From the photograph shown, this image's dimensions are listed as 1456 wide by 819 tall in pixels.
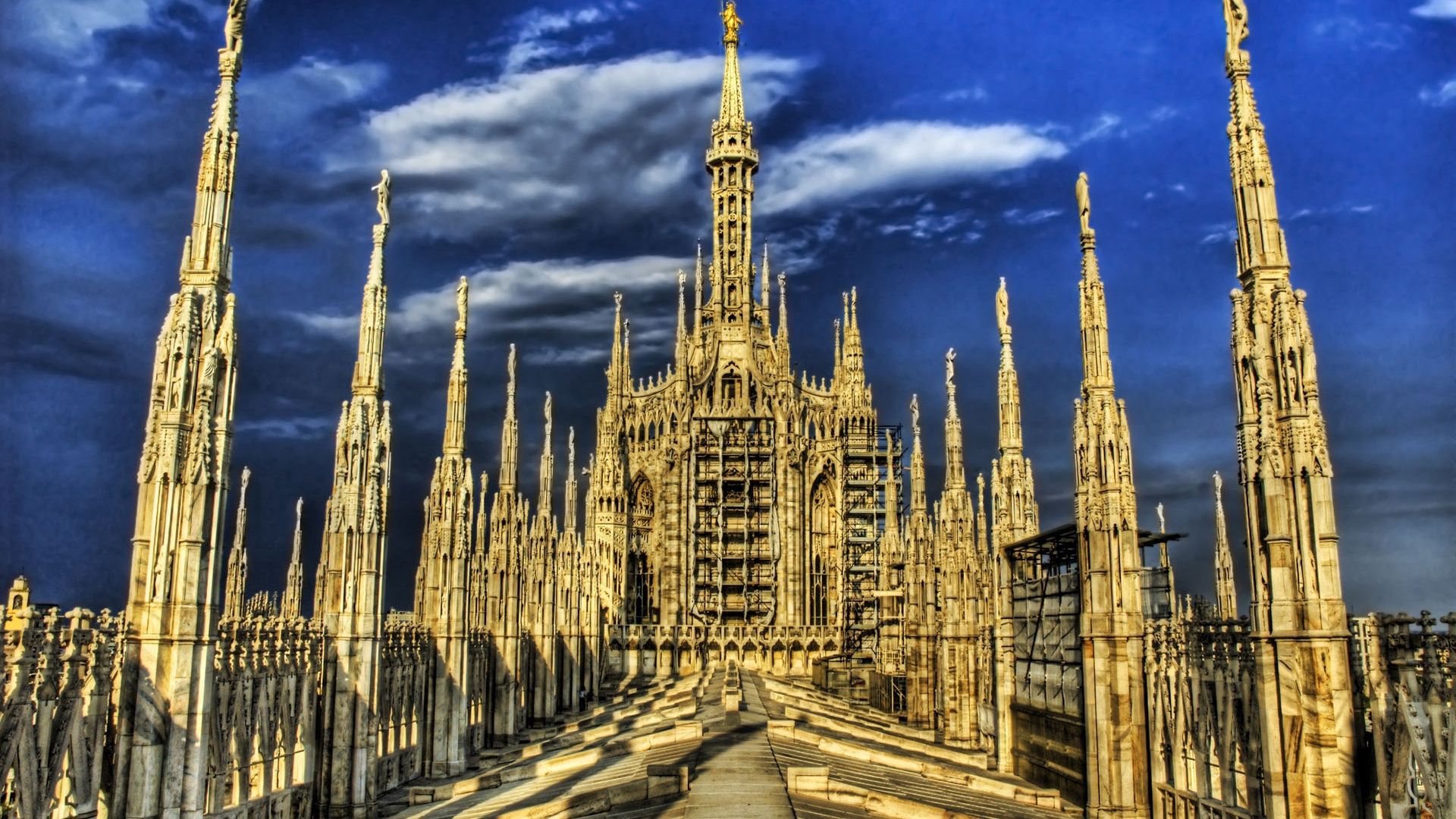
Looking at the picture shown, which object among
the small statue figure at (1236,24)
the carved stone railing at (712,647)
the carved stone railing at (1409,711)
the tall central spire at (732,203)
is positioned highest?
the tall central spire at (732,203)

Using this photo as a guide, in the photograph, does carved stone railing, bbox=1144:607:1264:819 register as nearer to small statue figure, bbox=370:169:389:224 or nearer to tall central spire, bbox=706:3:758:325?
small statue figure, bbox=370:169:389:224

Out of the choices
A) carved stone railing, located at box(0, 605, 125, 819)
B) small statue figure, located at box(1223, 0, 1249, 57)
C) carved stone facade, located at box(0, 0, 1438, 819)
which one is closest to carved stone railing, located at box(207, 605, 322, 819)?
carved stone facade, located at box(0, 0, 1438, 819)

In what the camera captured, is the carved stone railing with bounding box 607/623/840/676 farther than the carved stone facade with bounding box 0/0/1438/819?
Yes

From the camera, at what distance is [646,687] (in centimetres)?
6456

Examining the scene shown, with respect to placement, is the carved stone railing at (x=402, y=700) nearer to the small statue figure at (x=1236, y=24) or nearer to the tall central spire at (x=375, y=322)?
the tall central spire at (x=375, y=322)

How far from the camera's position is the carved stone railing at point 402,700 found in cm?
2555

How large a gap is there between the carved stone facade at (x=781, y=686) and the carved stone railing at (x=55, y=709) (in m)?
0.04

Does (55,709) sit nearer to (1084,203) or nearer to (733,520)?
(1084,203)

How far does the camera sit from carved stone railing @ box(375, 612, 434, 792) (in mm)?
25547

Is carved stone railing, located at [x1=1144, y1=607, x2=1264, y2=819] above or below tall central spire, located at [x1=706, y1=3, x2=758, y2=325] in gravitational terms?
below

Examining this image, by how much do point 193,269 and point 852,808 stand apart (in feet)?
38.4

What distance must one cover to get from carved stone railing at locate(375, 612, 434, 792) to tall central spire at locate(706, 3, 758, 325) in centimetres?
5994

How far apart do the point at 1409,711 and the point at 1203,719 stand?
5.54 m

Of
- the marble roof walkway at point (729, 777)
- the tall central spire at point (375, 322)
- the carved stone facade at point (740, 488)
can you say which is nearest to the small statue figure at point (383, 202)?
the tall central spire at point (375, 322)
